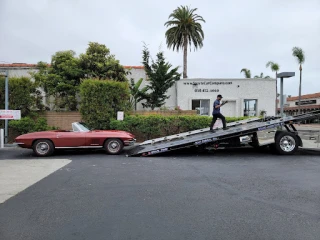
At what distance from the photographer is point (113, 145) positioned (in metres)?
9.90

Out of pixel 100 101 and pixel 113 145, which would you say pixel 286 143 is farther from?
pixel 100 101

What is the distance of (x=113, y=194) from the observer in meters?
5.02

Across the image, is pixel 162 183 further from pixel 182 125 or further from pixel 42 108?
pixel 42 108

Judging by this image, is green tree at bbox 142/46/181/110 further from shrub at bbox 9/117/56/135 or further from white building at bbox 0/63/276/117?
shrub at bbox 9/117/56/135

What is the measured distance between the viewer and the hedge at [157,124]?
13.6 metres

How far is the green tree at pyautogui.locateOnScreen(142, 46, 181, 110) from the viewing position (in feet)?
59.4

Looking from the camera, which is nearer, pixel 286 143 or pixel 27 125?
pixel 286 143

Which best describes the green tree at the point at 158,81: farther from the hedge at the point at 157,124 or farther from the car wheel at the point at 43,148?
the car wheel at the point at 43,148

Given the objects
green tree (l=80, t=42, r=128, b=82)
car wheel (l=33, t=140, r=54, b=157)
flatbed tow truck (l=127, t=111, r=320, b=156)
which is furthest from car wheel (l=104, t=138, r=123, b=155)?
green tree (l=80, t=42, r=128, b=82)

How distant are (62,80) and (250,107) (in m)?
12.5

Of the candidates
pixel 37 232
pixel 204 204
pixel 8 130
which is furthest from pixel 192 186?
pixel 8 130

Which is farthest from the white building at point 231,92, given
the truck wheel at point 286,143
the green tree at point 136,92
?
the truck wheel at point 286,143

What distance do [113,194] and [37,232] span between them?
1.73 metres

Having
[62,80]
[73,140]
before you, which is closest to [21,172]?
[73,140]
